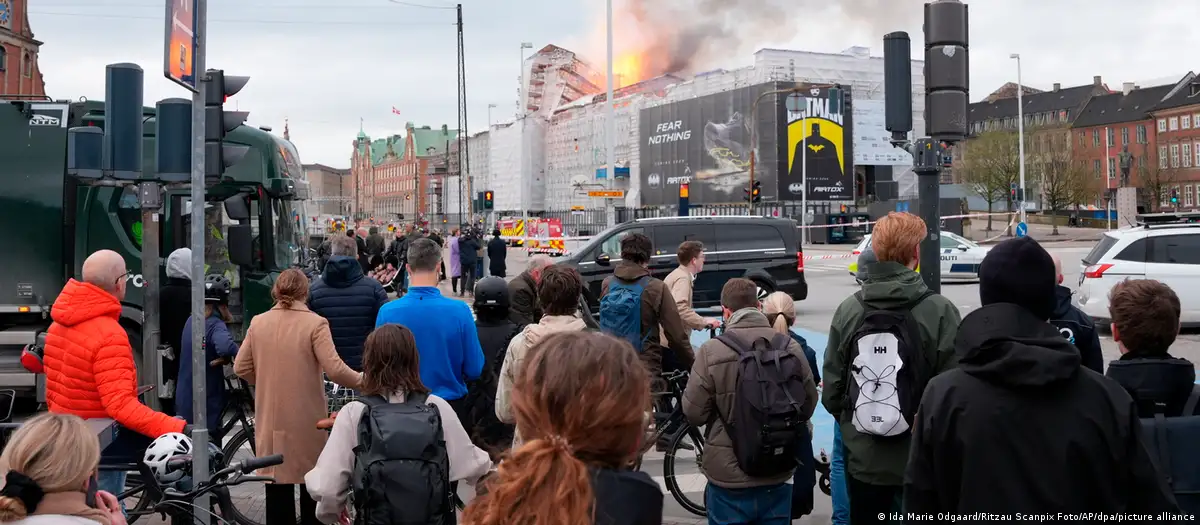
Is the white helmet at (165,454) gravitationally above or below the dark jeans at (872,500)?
above

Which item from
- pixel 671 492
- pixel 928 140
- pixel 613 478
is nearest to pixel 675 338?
pixel 671 492

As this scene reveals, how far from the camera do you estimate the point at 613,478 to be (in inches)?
86.8

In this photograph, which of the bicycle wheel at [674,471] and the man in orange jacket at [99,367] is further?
the bicycle wheel at [674,471]

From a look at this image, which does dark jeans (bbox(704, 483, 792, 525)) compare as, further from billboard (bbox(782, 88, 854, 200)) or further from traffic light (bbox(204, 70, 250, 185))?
billboard (bbox(782, 88, 854, 200))

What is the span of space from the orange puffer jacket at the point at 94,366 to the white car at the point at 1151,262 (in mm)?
13788

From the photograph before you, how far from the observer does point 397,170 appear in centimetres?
16062

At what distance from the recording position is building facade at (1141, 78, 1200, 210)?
83875mm

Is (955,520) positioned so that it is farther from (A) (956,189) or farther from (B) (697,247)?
(A) (956,189)

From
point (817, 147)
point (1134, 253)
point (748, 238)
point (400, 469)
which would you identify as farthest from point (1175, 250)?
point (817, 147)

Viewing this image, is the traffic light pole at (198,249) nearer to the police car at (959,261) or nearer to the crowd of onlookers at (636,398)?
the crowd of onlookers at (636,398)

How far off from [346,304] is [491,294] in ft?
3.84

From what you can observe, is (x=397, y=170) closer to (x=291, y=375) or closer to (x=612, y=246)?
(x=612, y=246)

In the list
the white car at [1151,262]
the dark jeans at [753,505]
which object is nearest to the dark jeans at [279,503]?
the dark jeans at [753,505]

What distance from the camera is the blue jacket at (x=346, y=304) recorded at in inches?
279
